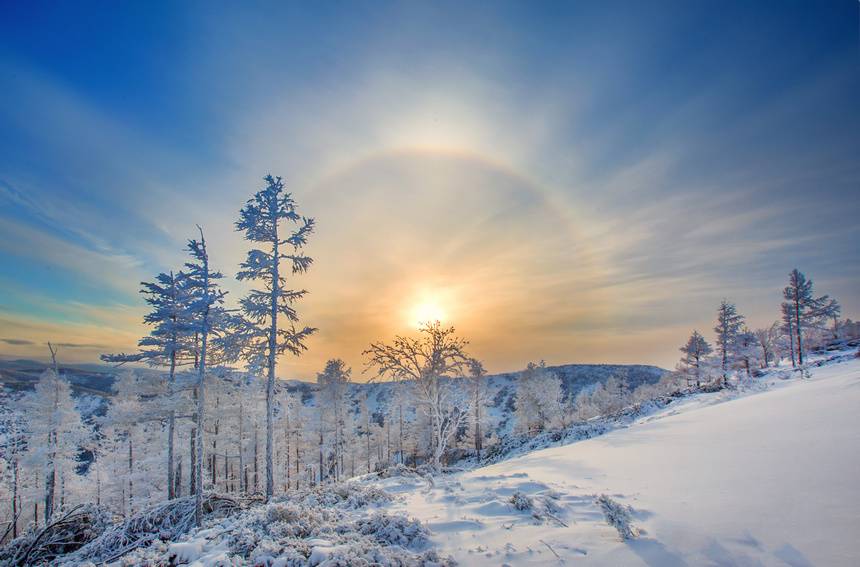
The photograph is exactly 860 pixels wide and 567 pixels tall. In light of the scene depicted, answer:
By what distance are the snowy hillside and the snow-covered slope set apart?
0.07ft

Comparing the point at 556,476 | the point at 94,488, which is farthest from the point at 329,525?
the point at 94,488

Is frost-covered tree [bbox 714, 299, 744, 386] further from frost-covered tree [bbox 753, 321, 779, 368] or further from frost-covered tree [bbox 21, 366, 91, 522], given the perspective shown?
frost-covered tree [bbox 21, 366, 91, 522]

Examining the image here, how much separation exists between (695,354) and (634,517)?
46.4m

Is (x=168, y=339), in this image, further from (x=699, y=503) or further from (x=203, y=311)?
(x=699, y=503)

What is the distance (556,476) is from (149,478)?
33361 millimetres

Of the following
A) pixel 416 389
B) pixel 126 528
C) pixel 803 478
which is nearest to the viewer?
pixel 803 478

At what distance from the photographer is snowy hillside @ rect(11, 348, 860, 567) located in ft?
11.2

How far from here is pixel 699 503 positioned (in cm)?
458

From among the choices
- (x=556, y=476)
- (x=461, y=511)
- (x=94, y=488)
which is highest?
(x=461, y=511)

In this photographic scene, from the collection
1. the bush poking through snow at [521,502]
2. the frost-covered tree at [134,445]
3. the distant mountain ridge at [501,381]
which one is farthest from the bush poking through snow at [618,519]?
the distant mountain ridge at [501,381]

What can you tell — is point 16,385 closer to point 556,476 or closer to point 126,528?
point 126,528

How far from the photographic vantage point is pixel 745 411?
33.5 ft

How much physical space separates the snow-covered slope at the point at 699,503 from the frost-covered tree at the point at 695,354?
36.6m

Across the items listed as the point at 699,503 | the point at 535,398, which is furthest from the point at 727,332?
the point at 699,503
